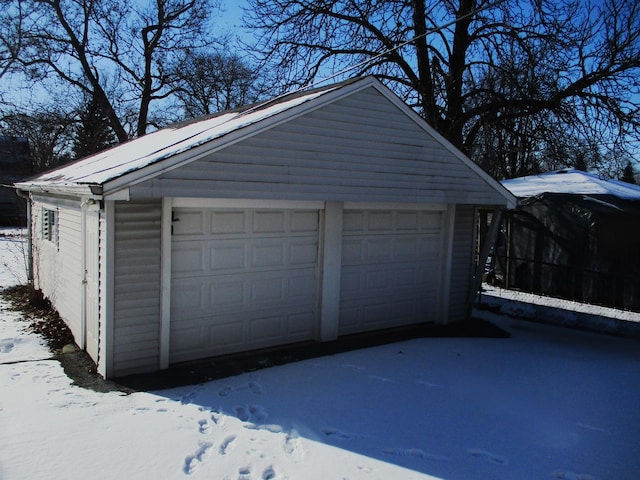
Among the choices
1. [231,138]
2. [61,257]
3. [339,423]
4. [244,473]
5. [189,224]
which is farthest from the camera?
[61,257]

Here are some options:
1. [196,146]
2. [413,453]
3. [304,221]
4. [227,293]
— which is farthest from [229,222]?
[413,453]

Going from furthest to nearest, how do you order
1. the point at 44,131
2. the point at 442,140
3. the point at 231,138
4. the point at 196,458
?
the point at 44,131 < the point at 442,140 < the point at 231,138 < the point at 196,458

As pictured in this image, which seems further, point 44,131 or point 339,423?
point 44,131

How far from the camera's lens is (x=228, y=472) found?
410 centimetres

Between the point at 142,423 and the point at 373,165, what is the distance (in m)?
4.81

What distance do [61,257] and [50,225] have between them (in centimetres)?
184

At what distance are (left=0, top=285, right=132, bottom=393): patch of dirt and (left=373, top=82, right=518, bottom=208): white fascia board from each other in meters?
5.51

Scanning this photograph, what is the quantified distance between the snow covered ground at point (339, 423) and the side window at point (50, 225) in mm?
2362

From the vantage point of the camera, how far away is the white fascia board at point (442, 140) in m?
7.68

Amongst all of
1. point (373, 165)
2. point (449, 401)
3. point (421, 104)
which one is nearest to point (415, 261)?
point (373, 165)

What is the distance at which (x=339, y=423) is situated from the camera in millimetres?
5121

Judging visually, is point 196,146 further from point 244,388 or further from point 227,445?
point 227,445

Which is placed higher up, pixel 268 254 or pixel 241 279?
pixel 268 254

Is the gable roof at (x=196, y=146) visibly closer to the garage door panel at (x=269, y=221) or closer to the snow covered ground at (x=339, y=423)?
the garage door panel at (x=269, y=221)
